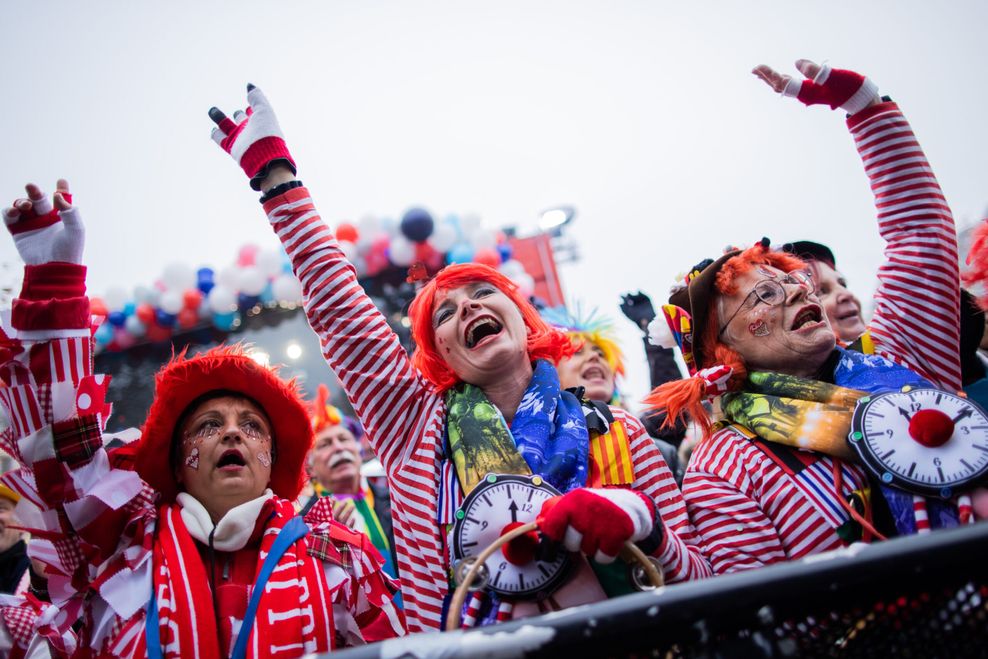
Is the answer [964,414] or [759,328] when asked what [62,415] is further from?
[964,414]

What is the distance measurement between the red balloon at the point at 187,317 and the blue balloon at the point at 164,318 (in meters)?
0.07

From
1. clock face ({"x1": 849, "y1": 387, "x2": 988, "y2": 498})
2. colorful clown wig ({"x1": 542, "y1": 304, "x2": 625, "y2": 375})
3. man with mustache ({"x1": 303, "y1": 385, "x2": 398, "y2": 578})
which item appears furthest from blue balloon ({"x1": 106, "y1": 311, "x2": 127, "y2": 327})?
clock face ({"x1": 849, "y1": 387, "x2": 988, "y2": 498})

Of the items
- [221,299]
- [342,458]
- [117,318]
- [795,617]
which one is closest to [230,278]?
[221,299]

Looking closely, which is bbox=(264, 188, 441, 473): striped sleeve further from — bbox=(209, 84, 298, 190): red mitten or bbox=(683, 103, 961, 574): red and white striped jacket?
bbox=(683, 103, 961, 574): red and white striped jacket

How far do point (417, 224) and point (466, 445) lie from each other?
16.6ft

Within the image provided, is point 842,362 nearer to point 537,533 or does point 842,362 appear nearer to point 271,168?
point 537,533

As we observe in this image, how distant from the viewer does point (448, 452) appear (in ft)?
5.38

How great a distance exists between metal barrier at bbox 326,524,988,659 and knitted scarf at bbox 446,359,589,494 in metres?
0.74

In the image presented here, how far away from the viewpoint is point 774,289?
192 centimetres

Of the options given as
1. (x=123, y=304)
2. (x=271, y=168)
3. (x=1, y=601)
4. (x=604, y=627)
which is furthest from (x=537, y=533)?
(x=123, y=304)

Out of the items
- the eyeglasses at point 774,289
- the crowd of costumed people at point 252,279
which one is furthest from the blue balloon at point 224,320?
the eyeglasses at point 774,289

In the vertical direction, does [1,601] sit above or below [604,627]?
below

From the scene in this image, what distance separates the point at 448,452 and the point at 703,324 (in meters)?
0.95

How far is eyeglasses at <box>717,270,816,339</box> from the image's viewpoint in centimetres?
190
